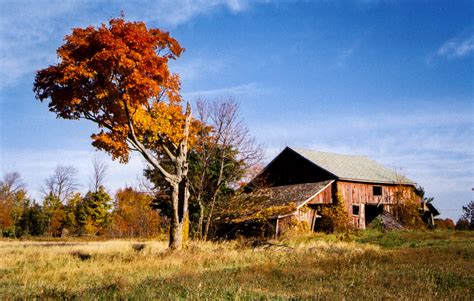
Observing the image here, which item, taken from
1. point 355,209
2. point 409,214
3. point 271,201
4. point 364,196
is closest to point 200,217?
point 271,201

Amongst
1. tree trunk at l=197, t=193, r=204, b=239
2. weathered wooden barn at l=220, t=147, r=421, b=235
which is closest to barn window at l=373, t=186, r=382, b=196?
weathered wooden barn at l=220, t=147, r=421, b=235

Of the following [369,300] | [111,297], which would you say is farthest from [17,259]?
[369,300]

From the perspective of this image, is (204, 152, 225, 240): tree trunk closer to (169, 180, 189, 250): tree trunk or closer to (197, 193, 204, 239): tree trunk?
(197, 193, 204, 239): tree trunk

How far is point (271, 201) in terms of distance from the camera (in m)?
36.7

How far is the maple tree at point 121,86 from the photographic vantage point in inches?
624

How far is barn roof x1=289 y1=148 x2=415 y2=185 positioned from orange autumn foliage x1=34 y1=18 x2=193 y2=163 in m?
24.0

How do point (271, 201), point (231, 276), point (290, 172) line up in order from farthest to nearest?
point (290, 172) < point (271, 201) < point (231, 276)

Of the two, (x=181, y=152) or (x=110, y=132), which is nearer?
(x=110, y=132)

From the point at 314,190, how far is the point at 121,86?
78.8 feet

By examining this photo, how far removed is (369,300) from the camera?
301 inches

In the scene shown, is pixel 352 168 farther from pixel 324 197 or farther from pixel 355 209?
pixel 324 197

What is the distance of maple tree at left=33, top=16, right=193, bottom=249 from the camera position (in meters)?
15.8

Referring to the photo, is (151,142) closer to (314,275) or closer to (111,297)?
(314,275)

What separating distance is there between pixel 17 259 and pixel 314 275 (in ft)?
40.6
